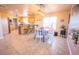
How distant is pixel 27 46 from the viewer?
208cm

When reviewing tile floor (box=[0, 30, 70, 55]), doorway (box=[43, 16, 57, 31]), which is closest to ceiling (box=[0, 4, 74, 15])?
doorway (box=[43, 16, 57, 31])

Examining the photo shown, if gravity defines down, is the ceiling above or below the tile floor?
above

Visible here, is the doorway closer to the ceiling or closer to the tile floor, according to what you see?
the ceiling

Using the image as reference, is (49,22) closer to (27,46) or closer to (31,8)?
(31,8)

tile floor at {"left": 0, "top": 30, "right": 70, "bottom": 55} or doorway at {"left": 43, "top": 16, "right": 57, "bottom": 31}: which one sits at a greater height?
doorway at {"left": 43, "top": 16, "right": 57, "bottom": 31}

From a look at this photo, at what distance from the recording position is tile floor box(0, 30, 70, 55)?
2.06 meters

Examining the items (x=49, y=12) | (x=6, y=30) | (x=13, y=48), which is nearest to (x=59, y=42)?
(x=49, y=12)

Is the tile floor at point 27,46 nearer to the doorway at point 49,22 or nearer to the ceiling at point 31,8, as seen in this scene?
the doorway at point 49,22

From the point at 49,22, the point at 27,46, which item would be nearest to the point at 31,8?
the point at 49,22

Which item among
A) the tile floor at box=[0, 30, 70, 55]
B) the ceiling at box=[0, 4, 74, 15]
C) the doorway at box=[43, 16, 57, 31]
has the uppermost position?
the ceiling at box=[0, 4, 74, 15]

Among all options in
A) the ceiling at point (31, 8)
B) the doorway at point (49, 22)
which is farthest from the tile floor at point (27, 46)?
the ceiling at point (31, 8)

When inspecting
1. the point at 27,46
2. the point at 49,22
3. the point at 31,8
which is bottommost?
the point at 27,46

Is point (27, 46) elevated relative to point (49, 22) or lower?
lower

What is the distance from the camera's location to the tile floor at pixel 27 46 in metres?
2.06
